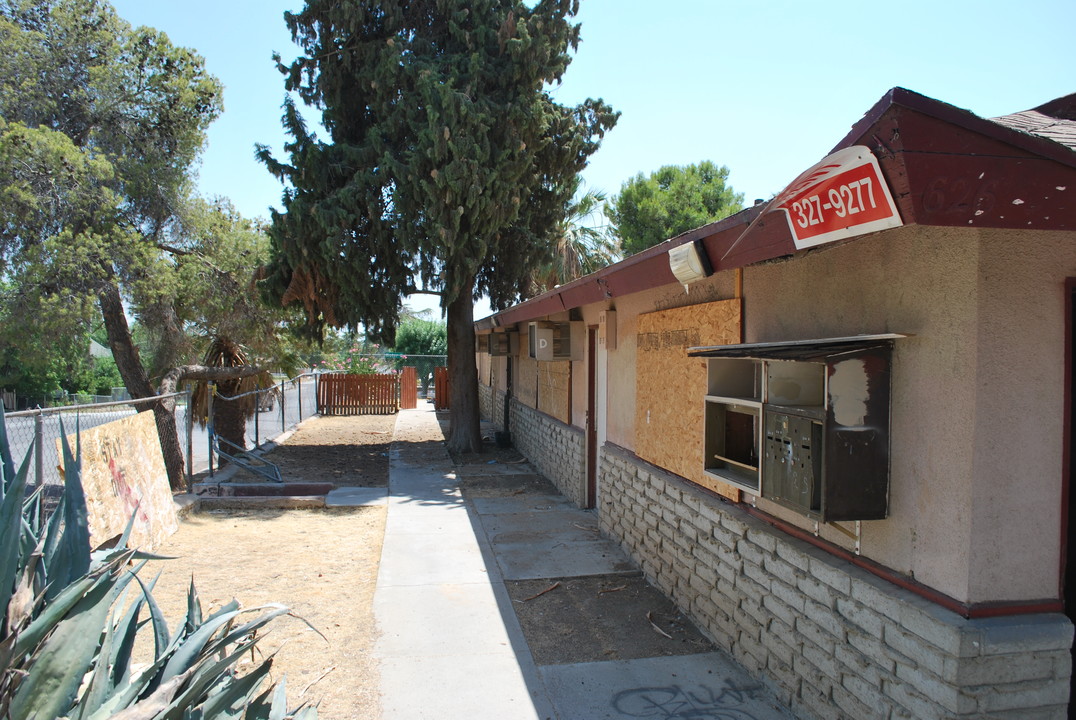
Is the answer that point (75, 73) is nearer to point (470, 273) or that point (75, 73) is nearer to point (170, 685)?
point (470, 273)

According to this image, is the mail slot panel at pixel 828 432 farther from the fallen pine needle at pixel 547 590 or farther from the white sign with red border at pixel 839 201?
the fallen pine needle at pixel 547 590

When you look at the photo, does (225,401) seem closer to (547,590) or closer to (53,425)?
(53,425)

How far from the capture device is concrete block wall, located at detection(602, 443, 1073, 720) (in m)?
2.61

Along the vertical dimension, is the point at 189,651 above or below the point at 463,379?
below

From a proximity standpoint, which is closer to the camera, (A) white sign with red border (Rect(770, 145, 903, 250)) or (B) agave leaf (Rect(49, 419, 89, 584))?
(B) agave leaf (Rect(49, 419, 89, 584))

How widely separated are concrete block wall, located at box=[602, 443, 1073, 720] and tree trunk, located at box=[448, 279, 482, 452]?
335 inches

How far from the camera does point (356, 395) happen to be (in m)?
22.6

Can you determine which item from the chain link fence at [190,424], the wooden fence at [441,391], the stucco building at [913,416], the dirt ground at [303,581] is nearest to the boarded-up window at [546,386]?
the dirt ground at [303,581]

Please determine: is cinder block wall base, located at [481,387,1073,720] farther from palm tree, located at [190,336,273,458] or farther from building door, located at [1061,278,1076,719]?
palm tree, located at [190,336,273,458]

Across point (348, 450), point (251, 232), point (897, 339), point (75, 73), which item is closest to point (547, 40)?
point (251, 232)

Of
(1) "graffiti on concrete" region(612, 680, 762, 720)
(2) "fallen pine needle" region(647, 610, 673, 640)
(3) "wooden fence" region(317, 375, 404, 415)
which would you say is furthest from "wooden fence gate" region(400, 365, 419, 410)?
(1) "graffiti on concrete" region(612, 680, 762, 720)

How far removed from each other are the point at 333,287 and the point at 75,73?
5.27 m

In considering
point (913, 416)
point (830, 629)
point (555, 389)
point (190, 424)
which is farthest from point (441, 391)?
point (913, 416)

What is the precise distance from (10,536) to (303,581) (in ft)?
14.6
